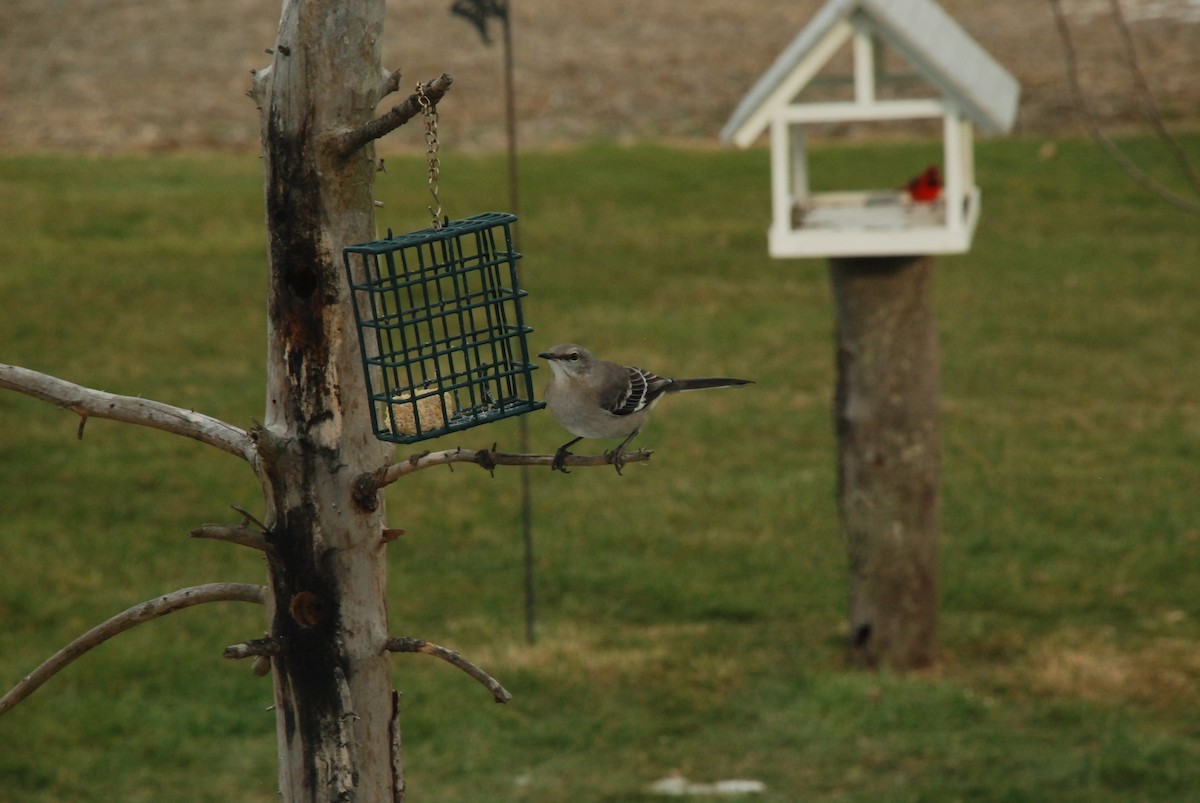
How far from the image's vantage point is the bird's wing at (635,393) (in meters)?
4.96

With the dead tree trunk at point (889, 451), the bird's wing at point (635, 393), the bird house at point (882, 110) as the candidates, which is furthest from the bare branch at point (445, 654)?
the dead tree trunk at point (889, 451)

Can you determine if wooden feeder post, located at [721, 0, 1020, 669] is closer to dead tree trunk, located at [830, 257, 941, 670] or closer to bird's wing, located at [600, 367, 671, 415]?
dead tree trunk, located at [830, 257, 941, 670]

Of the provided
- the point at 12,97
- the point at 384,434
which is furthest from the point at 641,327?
the point at 12,97

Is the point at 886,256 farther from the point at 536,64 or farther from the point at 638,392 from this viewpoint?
the point at 536,64

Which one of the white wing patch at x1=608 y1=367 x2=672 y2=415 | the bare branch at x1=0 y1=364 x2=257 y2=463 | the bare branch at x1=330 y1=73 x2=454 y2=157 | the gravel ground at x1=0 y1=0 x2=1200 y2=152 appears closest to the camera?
the bare branch at x1=330 y1=73 x2=454 y2=157

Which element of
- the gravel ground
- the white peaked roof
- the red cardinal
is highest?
the gravel ground

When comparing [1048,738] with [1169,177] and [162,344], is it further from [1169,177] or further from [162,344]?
[1169,177]

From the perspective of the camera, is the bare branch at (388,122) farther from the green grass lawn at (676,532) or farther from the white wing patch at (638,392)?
the green grass lawn at (676,532)

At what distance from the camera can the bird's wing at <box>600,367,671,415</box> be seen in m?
4.96

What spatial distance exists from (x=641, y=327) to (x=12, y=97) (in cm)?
1065

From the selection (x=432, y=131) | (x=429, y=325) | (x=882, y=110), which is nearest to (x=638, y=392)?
(x=429, y=325)

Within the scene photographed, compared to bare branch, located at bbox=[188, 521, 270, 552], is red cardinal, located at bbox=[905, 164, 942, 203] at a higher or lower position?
higher

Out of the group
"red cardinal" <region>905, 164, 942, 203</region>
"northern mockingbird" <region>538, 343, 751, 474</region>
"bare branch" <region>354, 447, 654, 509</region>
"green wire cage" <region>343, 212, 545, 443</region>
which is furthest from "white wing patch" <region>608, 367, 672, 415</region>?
"red cardinal" <region>905, 164, 942, 203</region>

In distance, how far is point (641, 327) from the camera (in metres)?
12.5
